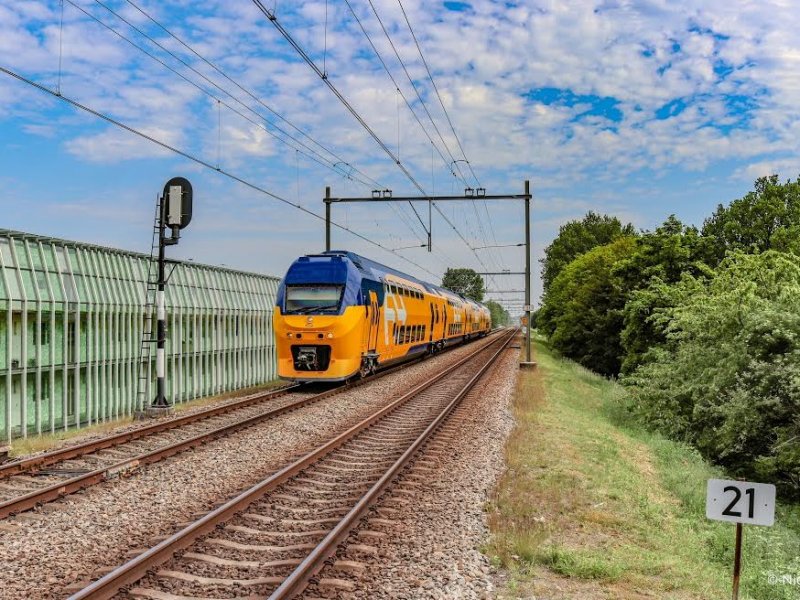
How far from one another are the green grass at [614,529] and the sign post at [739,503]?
797mm

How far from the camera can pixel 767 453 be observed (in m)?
16.0

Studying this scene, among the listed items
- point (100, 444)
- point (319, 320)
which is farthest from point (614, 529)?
point (319, 320)

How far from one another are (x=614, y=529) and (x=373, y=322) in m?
14.4

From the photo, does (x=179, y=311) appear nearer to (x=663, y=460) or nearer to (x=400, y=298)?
(x=400, y=298)

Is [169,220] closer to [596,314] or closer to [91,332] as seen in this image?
[91,332]

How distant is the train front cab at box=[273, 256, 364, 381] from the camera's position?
19.2 meters

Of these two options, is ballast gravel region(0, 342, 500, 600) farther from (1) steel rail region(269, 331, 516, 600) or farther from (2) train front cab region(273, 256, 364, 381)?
(2) train front cab region(273, 256, 364, 381)

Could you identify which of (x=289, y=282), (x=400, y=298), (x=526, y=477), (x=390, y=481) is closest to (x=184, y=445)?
(x=390, y=481)

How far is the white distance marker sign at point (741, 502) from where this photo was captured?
5.75m

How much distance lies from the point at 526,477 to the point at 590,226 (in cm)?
7158

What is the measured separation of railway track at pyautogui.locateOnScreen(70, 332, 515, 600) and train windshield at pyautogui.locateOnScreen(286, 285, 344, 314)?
7336mm

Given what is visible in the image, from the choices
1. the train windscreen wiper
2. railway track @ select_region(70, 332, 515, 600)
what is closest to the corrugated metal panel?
the train windscreen wiper

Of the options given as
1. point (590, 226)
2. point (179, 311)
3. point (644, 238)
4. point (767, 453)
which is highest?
point (590, 226)

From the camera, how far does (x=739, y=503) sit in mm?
5836
